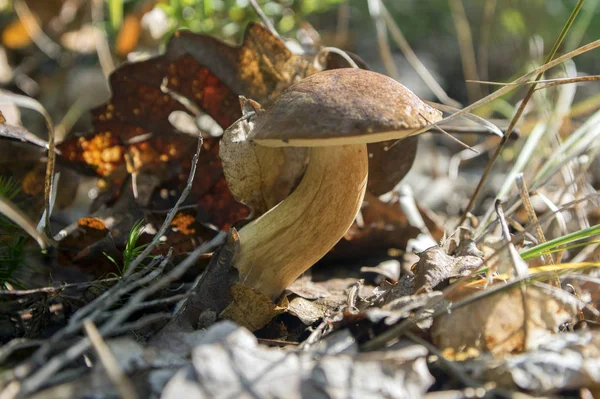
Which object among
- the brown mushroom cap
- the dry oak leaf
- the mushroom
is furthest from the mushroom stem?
the dry oak leaf

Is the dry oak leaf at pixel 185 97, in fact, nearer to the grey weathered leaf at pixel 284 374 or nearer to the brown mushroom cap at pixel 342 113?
the brown mushroom cap at pixel 342 113

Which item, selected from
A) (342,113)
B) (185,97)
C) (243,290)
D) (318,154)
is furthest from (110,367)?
(185,97)

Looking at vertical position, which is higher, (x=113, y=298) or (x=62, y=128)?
(x=62, y=128)

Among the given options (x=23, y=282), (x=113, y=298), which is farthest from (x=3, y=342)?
(x=113, y=298)

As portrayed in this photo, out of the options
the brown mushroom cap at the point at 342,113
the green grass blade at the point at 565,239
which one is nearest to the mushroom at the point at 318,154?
the brown mushroom cap at the point at 342,113

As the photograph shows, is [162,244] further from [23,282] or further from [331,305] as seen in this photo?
[331,305]

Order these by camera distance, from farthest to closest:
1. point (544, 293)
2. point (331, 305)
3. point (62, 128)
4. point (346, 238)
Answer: point (62, 128), point (346, 238), point (331, 305), point (544, 293)

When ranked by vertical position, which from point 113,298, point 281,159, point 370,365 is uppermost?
point 281,159

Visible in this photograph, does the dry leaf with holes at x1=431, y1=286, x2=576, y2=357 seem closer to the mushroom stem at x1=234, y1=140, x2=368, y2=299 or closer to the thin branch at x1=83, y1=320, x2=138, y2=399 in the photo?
the mushroom stem at x1=234, y1=140, x2=368, y2=299
